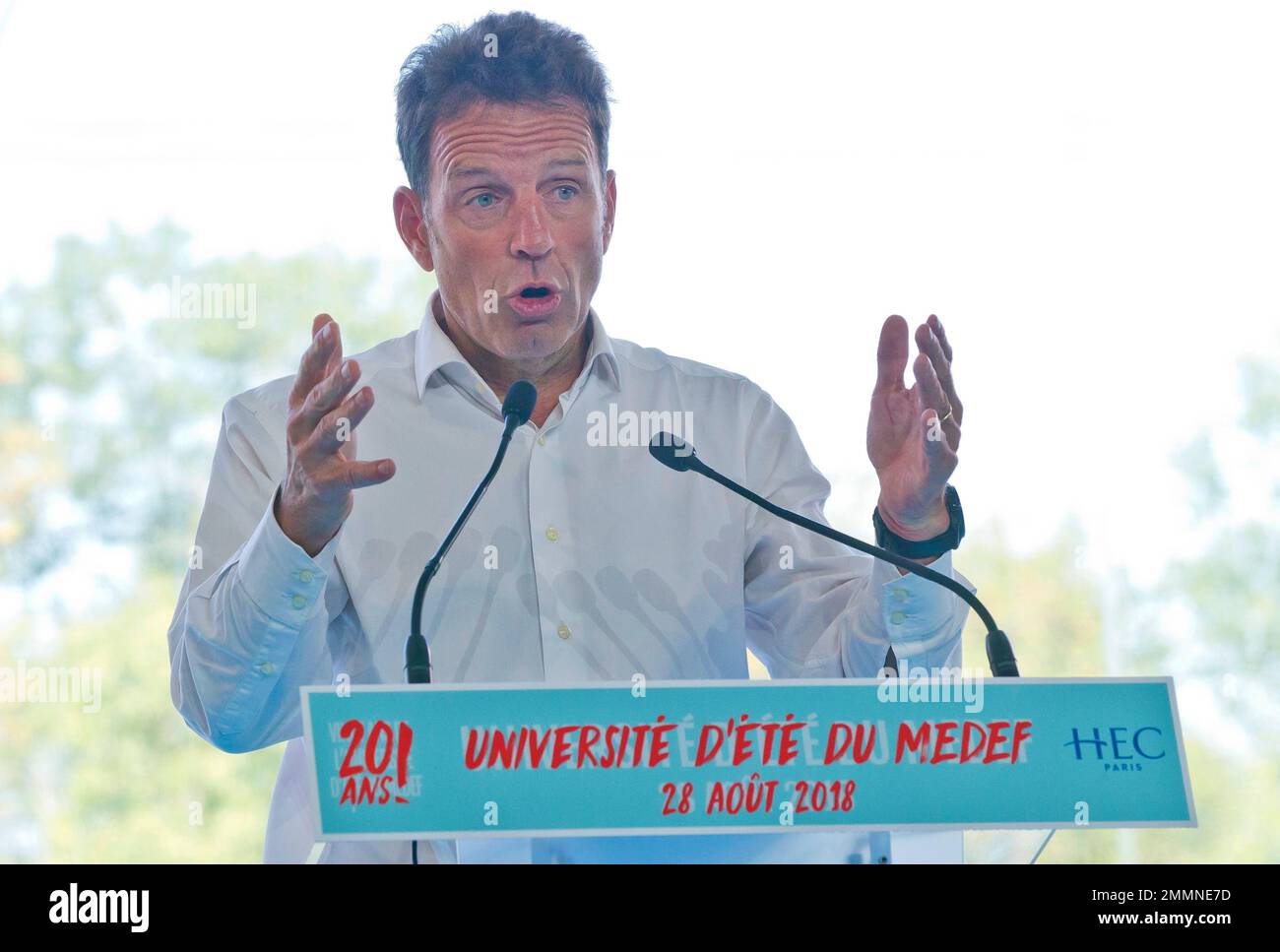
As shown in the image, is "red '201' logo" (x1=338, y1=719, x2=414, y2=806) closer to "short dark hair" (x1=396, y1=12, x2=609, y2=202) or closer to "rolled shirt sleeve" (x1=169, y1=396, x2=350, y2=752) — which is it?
"rolled shirt sleeve" (x1=169, y1=396, x2=350, y2=752)

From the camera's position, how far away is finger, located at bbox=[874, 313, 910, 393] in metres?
1.43

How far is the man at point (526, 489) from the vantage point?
1.55 metres

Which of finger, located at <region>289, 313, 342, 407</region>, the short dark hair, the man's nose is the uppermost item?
the short dark hair

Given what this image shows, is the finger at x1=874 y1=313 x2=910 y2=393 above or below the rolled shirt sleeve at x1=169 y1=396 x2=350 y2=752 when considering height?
above

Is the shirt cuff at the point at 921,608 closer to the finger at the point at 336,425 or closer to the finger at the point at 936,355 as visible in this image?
the finger at the point at 936,355

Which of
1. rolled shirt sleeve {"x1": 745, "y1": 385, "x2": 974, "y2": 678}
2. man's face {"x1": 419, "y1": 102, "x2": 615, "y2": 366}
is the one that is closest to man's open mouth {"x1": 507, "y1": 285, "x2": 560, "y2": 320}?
man's face {"x1": 419, "y1": 102, "x2": 615, "y2": 366}

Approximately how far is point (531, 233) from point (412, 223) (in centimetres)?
27

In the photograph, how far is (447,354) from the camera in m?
1.81

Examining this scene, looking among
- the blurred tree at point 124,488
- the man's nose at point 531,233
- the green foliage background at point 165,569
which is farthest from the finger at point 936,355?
the blurred tree at point 124,488

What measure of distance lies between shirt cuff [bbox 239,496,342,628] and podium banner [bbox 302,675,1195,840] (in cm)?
21

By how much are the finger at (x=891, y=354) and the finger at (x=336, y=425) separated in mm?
545

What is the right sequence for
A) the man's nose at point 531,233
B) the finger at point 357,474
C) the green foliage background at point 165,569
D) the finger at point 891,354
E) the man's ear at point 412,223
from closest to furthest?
the finger at point 357,474 → the finger at point 891,354 → the man's nose at point 531,233 → the man's ear at point 412,223 → the green foliage background at point 165,569

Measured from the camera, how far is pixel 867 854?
1.28 metres

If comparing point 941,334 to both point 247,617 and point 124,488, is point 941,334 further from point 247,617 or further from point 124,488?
point 124,488
